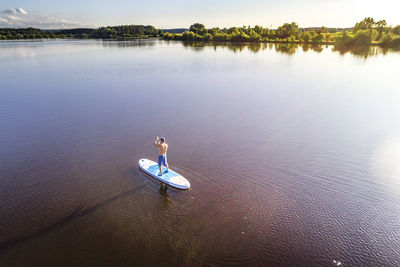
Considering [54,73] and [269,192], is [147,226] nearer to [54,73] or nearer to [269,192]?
[269,192]

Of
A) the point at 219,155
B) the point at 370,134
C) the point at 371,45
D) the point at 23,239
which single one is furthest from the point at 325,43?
the point at 23,239

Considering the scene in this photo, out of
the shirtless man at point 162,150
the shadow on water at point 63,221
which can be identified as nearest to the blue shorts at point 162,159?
the shirtless man at point 162,150

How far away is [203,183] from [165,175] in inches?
87.5

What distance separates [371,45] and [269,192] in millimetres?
125569

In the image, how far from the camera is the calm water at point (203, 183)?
882cm

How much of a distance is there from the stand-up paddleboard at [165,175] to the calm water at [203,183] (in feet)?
1.29

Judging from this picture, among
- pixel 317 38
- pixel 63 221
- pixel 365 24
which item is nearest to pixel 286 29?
pixel 317 38

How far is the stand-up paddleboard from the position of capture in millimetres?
12209

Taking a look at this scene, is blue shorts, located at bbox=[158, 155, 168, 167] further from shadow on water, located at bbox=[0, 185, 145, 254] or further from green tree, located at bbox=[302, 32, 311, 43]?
green tree, located at bbox=[302, 32, 311, 43]

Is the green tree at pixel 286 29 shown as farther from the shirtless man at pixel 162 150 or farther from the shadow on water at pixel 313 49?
the shirtless man at pixel 162 150

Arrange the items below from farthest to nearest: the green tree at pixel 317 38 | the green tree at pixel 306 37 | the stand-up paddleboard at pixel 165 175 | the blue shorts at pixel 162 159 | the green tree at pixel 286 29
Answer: the green tree at pixel 286 29
the green tree at pixel 306 37
the green tree at pixel 317 38
the blue shorts at pixel 162 159
the stand-up paddleboard at pixel 165 175

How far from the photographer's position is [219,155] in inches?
606

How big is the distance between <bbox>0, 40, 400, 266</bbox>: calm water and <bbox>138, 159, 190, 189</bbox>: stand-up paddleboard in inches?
15.5

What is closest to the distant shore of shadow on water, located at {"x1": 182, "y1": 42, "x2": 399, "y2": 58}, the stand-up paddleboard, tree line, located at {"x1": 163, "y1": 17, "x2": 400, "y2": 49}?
tree line, located at {"x1": 163, "y1": 17, "x2": 400, "y2": 49}
